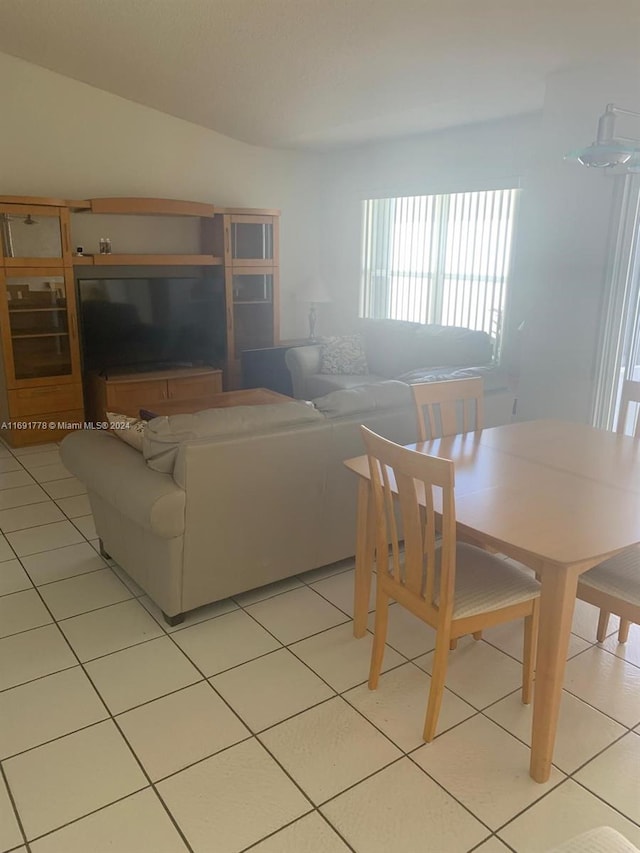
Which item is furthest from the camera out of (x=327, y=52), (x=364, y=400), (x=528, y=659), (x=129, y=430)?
(x=327, y=52)

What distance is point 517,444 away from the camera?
2.71 m

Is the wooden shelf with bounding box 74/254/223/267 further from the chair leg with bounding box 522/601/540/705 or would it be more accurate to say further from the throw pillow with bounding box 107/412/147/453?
the chair leg with bounding box 522/601/540/705

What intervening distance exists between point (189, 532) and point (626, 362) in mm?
2856

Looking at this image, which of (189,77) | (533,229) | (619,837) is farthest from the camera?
(189,77)

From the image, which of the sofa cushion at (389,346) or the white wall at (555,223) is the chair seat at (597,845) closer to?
the white wall at (555,223)

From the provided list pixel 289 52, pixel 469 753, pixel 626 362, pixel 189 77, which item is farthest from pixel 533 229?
pixel 469 753

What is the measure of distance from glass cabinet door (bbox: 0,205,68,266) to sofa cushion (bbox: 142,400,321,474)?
2.96 meters

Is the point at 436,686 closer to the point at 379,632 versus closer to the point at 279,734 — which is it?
the point at 379,632

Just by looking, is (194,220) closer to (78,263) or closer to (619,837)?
(78,263)

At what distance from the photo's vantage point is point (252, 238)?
6086 millimetres

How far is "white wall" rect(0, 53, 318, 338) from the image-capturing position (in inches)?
Result: 200

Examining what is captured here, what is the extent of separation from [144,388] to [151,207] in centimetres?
149

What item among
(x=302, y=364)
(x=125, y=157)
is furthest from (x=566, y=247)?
(x=125, y=157)


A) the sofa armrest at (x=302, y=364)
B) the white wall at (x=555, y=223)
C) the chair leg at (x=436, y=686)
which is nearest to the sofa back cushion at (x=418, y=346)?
the white wall at (x=555, y=223)
